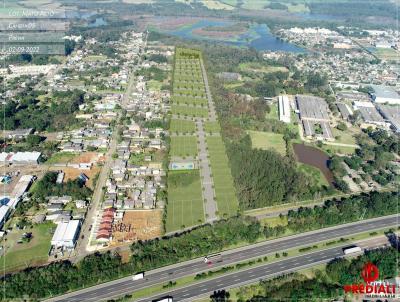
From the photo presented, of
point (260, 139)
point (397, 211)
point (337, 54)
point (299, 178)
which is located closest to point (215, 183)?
point (299, 178)

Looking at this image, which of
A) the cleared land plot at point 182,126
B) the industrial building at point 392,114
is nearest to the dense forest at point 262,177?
the cleared land plot at point 182,126

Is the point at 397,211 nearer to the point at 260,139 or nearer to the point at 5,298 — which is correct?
the point at 260,139

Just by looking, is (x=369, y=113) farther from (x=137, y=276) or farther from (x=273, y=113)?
(x=137, y=276)

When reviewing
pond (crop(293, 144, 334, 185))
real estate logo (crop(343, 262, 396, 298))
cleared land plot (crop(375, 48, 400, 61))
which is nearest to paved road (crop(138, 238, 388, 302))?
real estate logo (crop(343, 262, 396, 298))

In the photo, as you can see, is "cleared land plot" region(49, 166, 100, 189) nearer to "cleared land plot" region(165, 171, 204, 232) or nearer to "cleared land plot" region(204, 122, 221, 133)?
"cleared land plot" region(165, 171, 204, 232)

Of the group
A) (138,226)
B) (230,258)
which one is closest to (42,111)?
(138,226)
